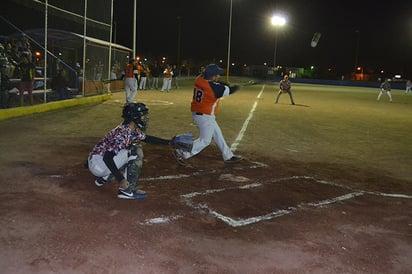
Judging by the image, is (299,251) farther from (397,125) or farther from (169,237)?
(397,125)

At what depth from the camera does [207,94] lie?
803cm

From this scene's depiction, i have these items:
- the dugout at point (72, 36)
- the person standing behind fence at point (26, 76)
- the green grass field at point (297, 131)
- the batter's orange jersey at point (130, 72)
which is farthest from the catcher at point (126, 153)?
the batter's orange jersey at point (130, 72)

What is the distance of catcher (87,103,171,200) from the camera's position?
5.69 meters

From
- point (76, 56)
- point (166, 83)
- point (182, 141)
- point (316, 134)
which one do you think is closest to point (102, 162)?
point (182, 141)

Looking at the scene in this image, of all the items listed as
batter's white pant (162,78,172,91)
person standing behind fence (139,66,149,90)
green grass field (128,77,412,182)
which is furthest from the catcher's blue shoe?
person standing behind fence (139,66,149,90)

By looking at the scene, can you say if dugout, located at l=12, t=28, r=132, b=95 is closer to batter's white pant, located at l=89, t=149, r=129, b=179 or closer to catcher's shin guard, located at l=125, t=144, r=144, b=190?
batter's white pant, located at l=89, t=149, r=129, b=179

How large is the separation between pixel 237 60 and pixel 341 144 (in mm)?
115671

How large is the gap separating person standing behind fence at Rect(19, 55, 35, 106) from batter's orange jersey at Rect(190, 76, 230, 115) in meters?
8.55

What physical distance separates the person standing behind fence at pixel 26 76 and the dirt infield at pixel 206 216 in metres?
5.66

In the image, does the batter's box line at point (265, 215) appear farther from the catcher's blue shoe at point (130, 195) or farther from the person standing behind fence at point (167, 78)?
the person standing behind fence at point (167, 78)

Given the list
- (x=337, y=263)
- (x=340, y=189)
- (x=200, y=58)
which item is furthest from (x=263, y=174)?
(x=200, y=58)

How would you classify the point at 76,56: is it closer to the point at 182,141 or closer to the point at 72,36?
the point at 72,36

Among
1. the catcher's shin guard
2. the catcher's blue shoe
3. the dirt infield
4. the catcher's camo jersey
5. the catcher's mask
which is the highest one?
the catcher's mask

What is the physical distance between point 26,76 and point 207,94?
8990mm
